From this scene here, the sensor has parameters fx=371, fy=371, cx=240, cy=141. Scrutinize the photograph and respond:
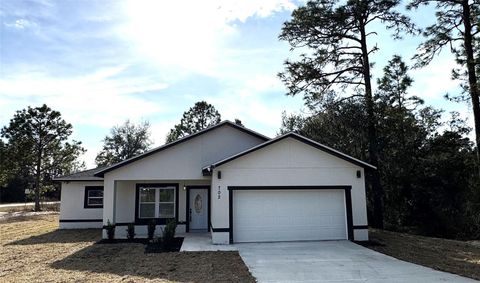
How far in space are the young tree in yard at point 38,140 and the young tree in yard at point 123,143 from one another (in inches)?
562

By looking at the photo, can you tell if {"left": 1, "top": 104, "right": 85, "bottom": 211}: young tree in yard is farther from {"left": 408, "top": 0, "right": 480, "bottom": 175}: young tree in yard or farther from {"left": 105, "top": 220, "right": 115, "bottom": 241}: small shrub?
{"left": 408, "top": 0, "right": 480, "bottom": 175}: young tree in yard

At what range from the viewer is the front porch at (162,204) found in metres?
16.4

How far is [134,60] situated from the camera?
1419 centimetres

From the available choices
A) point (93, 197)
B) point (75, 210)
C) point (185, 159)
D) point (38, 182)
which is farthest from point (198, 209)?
point (38, 182)

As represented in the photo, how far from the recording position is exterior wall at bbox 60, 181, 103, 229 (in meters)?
19.1

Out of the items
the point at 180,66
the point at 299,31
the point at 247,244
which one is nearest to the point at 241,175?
the point at 247,244

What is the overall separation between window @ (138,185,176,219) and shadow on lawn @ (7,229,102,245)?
218cm

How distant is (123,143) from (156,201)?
34.0 m

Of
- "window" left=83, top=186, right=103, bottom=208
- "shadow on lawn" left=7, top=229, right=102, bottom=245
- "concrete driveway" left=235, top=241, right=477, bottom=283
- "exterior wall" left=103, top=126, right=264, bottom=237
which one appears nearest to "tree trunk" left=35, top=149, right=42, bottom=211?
"window" left=83, top=186, right=103, bottom=208

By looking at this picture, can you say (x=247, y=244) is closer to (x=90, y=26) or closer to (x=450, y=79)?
(x=90, y=26)

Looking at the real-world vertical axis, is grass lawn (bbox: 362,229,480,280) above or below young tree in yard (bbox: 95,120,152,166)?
below

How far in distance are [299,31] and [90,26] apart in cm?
1172

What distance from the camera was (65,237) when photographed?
15562 mm

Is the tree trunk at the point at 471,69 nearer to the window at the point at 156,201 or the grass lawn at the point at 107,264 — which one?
the grass lawn at the point at 107,264
